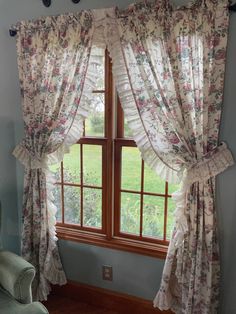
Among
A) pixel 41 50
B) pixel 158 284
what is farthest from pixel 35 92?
pixel 158 284

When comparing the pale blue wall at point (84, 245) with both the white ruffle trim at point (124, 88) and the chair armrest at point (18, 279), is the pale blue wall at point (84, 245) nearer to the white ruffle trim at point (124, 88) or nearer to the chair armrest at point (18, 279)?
the white ruffle trim at point (124, 88)

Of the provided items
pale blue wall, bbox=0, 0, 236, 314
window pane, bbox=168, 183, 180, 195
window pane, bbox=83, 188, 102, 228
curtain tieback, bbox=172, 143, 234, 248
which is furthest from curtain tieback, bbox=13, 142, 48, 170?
curtain tieback, bbox=172, 143, 234, 248

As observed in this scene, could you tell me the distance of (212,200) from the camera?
1.87 metres

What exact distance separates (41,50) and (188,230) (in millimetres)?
1555

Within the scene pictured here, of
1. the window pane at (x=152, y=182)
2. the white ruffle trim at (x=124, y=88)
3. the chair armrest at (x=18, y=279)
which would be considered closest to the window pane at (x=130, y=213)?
the window pane at (x=152, y=182)

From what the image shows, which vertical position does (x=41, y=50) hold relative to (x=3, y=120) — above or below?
above

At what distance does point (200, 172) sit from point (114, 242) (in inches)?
33.8

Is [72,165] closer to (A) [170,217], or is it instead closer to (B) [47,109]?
(B) [47,109]

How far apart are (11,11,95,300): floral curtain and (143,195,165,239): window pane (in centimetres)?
68

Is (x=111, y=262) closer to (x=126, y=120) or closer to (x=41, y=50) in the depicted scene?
(x=126, y=120)

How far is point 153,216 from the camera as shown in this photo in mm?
2229

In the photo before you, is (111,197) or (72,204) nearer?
(111,197)

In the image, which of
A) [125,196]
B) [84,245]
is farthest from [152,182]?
[84,245]

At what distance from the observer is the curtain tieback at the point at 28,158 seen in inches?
90.9
